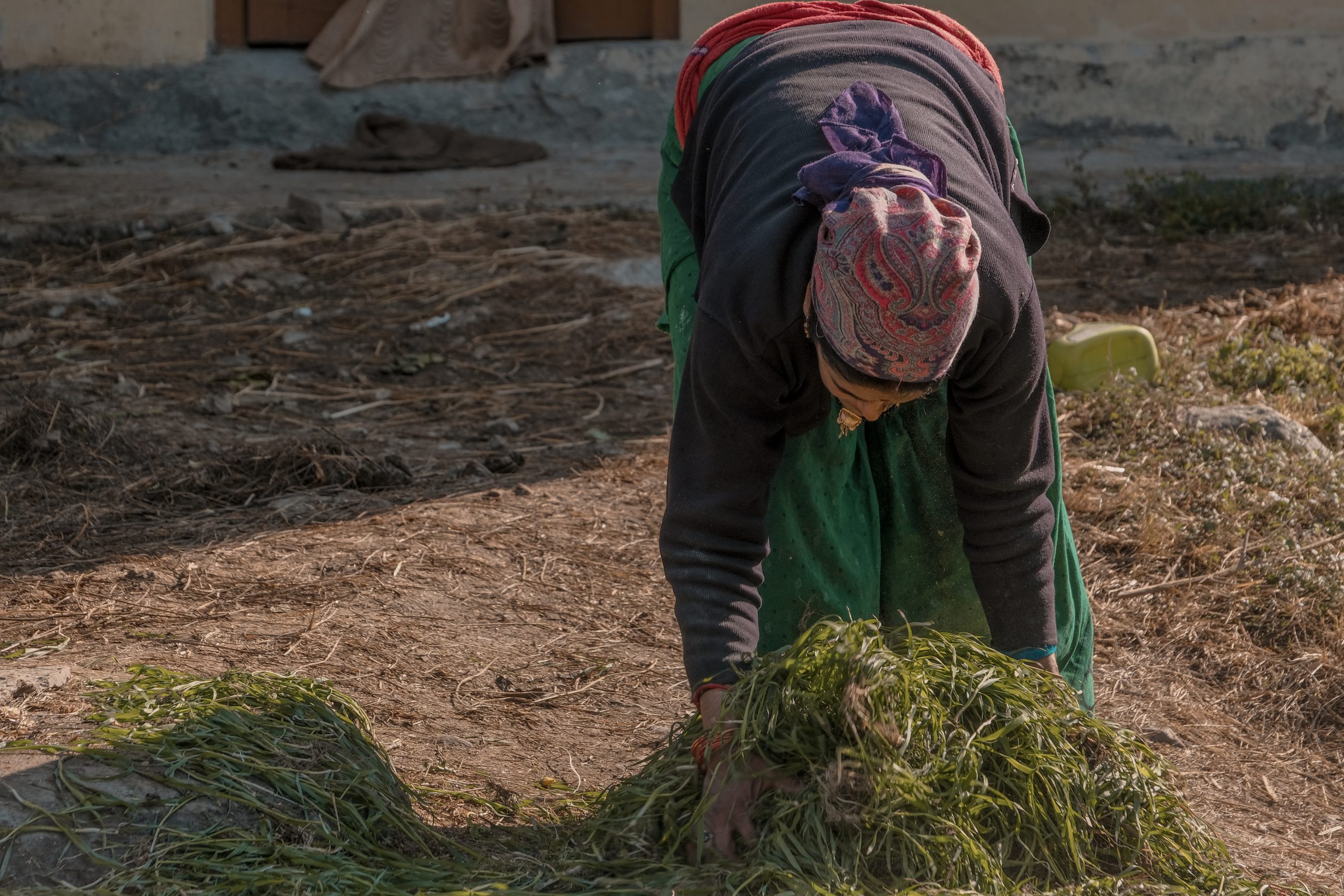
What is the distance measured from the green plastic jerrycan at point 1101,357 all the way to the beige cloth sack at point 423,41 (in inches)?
191

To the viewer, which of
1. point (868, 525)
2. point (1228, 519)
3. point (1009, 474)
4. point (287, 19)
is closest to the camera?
point (1009, 474)

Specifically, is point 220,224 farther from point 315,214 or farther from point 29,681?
point 29,681

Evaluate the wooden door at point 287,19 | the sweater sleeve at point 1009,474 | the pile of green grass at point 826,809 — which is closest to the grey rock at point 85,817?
the pile of green grass at point 826,809

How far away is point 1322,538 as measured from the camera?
3.52m

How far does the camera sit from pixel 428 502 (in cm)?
385

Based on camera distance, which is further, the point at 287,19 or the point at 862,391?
the point at 287,19

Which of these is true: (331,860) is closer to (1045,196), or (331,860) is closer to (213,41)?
(1045,196)

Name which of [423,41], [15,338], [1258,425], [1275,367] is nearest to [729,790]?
[1258,425]

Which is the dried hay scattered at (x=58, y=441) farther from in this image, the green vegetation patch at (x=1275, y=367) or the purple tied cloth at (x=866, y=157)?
the green vegetation patch at (x=1275, y=367)

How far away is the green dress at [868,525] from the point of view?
2.23 meters

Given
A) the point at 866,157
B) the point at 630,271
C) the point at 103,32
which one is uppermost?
the point at 866,157

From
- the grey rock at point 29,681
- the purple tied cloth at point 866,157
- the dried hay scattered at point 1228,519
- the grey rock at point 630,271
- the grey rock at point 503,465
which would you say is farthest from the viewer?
the grey rock at point 630,271

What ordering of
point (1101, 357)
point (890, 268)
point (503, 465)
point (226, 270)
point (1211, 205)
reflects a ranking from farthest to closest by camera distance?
point (1211, 205)
point (226, 270)
point (1101, 357)
point (503, 465)
point (890, 268)

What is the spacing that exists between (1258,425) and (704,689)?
2782 millimetres
